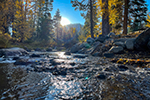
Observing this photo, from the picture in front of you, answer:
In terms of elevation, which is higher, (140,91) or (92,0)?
(92,0)

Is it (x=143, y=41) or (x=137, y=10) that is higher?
(x=137, y=10)

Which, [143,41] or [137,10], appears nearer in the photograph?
[143,41]

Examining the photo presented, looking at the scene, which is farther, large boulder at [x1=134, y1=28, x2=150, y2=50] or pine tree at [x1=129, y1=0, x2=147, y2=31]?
pine tree at [x1=129, y1=0, x2=147, y2=31]

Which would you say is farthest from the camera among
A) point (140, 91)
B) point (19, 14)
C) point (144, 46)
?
point (19, 14)

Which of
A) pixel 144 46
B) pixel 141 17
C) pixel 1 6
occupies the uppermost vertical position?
pixel 1 6

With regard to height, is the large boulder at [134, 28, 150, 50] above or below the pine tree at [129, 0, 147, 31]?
below

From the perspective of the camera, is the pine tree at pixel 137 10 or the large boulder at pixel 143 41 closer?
the large boulder at pixel 143 41

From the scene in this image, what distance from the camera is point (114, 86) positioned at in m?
2.31

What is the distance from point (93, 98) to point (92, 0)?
20066mm

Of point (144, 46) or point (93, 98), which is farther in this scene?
point (144, 46)

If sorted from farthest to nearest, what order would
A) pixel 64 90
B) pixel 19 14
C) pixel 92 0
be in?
pixel 19 14 → pixel 92 0 → pixel 64 90

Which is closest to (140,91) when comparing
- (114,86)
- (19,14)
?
(114,86)

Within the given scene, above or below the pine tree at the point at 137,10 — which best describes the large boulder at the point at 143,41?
below

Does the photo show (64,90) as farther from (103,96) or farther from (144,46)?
(144,46)
